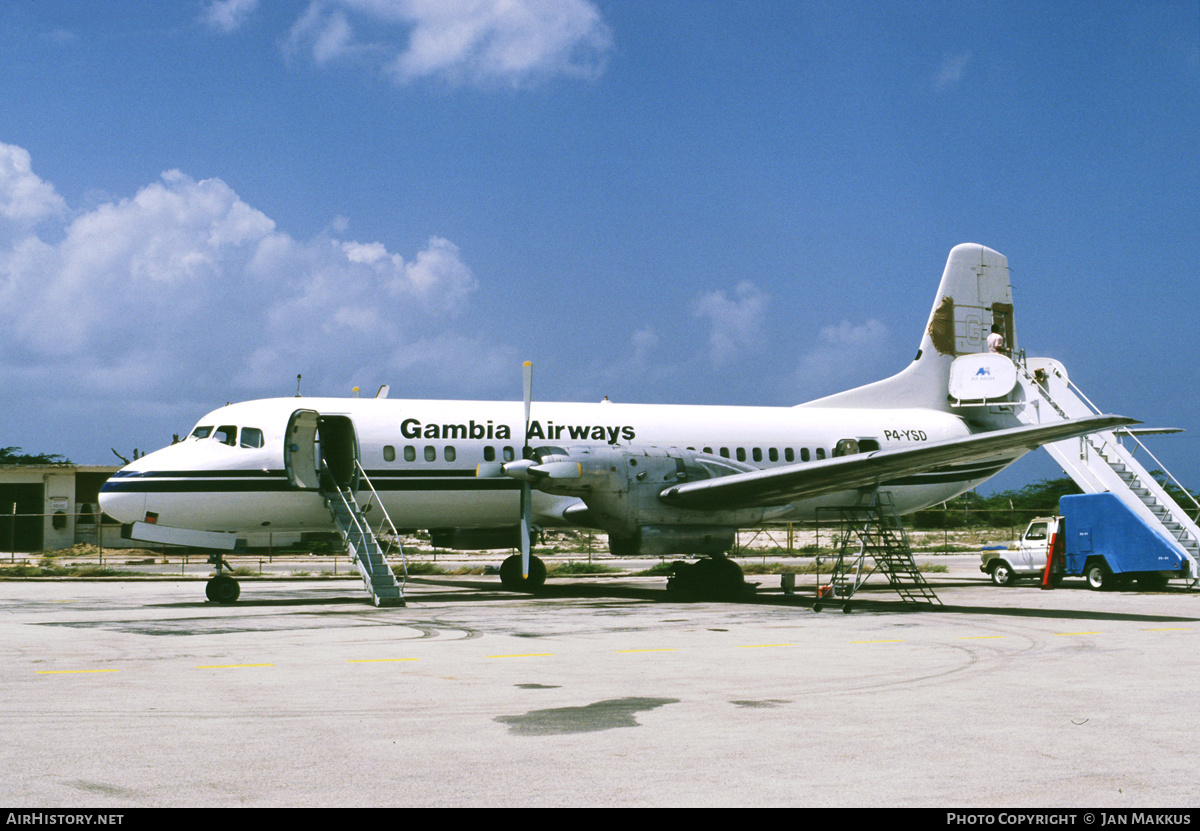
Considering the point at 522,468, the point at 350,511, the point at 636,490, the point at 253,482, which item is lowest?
the point at 350,511

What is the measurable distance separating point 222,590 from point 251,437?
2839 mm

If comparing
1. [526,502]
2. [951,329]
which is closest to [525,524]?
[526,502]

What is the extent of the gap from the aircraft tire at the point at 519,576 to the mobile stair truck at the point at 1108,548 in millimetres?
11137

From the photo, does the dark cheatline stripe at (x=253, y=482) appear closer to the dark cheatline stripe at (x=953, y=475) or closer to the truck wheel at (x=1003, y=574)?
the dark cheatline stripe at (x=953, y=475)

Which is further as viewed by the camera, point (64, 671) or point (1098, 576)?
point (1098, 576)

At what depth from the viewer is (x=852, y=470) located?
1706 centimetres

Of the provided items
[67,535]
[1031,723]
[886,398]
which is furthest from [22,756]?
[67,535]

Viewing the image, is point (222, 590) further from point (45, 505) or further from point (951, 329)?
point (45, 505)

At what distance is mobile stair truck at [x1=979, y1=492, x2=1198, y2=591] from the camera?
68.3ft

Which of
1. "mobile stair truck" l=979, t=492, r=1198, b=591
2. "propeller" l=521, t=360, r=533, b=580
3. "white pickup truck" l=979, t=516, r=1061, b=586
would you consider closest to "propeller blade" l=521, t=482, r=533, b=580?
"propeller" l=521, t=360, r=533, b=580

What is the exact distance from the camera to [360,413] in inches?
778

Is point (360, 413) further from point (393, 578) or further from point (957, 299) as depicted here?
point (957, 299)

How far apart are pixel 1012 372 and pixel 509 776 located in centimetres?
2239

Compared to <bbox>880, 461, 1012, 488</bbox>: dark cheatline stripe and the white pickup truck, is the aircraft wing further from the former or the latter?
the white pickup truck
